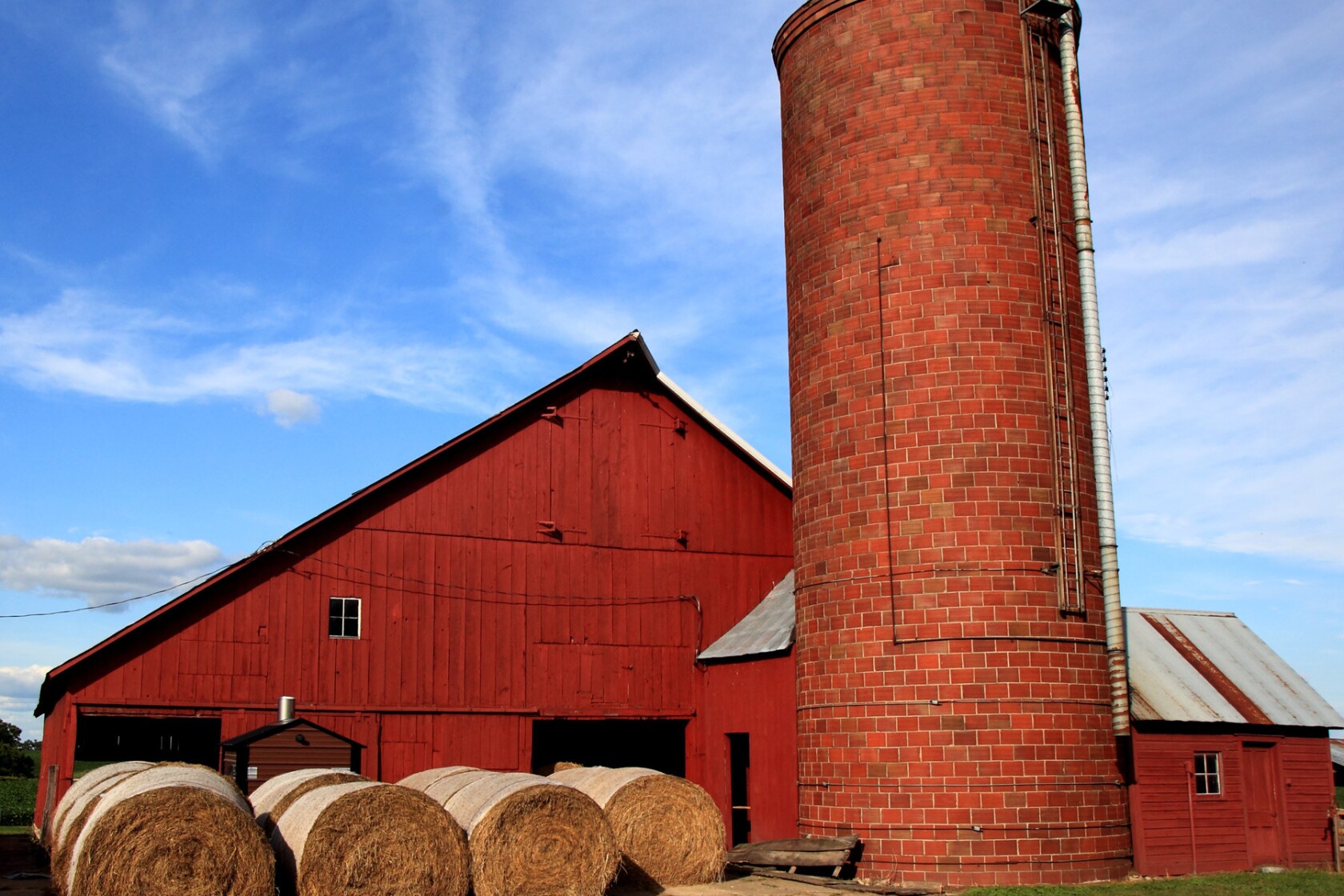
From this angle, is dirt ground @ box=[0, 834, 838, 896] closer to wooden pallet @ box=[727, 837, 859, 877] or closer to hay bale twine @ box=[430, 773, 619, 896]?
wooden pallet @ box=[727, 837, 859, 877]

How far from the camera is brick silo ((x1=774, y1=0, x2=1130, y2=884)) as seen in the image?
14711 mm

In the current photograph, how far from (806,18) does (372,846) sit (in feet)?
40.2

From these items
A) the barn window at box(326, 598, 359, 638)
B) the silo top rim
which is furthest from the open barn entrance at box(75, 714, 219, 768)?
A: the silo top rim

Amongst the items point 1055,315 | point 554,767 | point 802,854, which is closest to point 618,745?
point 554,767

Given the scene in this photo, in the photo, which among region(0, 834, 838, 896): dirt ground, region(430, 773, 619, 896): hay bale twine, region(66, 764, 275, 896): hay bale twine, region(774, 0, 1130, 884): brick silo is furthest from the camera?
region(774, 0, 1130, 884): brick silo

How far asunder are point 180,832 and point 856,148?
37.4ft

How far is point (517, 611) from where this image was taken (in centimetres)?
2033

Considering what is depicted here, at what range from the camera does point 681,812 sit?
1484cm

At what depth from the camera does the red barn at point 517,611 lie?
1825cm

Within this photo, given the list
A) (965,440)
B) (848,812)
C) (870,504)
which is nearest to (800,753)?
(848,812)

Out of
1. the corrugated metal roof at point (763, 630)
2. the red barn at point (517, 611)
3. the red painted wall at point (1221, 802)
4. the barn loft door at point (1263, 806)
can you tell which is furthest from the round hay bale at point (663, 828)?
the barn loft door at point (1263, 806)

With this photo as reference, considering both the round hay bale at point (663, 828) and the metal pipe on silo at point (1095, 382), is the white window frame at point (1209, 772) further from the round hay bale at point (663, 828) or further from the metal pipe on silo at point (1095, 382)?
the round hay bale at point (663, 828)

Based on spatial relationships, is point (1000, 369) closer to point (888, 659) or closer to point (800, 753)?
point (888, 659)

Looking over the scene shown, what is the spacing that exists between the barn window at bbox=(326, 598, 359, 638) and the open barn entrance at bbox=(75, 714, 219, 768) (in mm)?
8445
